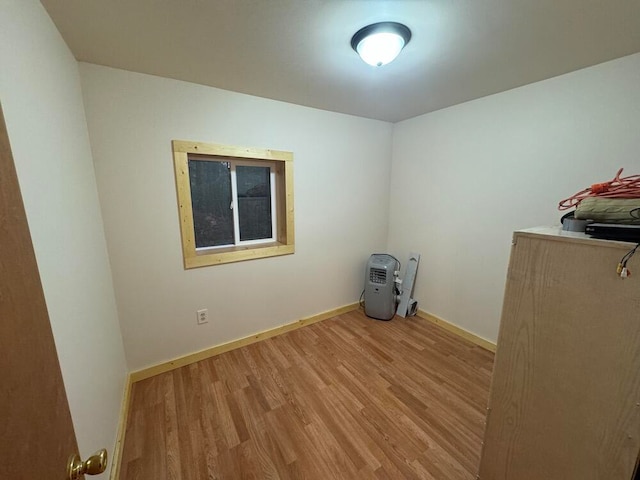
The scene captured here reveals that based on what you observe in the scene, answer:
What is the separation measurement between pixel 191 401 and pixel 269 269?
1187 mm

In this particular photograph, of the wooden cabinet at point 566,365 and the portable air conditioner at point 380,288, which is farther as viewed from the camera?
the portable air conditioner at point 380,288

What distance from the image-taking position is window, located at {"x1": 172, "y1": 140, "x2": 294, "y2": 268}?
2.02 meters

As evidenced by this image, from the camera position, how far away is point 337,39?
1.37m

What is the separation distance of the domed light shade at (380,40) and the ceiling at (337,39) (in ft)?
0.12

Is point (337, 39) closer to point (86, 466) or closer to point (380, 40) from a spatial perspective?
point (380, 40)

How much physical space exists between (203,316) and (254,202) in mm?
1164

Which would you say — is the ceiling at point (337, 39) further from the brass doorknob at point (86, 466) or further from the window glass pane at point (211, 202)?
the brass doorknob at point (86, 466)

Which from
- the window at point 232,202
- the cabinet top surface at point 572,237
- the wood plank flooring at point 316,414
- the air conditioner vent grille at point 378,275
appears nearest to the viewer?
the cabinet top surface at point 572,237

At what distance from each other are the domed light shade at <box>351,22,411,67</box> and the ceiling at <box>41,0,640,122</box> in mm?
36

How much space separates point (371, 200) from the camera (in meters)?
3.08

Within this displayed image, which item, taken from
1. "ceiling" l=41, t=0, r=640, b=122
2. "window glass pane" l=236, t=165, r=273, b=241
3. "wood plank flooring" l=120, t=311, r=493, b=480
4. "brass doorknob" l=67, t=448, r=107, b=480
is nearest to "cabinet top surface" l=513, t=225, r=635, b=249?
"ceiling" l=41, t=0, r=640, b=122

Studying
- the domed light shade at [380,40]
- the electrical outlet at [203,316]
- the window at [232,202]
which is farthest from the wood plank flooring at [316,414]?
the domed light shade at [380,40]

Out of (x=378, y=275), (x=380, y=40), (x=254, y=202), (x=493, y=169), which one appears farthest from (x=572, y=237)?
(x=254, y=202)

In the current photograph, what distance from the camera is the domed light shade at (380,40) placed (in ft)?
4.13
